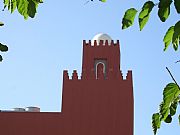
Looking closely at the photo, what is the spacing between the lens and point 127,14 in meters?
1.01

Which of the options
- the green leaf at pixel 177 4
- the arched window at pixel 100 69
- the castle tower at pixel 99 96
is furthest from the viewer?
the arched window at pixel 100 69

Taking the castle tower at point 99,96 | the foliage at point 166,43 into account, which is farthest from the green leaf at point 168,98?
the castle tower at point 99,96

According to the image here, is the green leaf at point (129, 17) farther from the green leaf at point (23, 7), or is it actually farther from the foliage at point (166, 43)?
the green leaf at point (23, 7)

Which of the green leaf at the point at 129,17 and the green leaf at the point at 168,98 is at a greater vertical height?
the green leaf at the point at 129,17

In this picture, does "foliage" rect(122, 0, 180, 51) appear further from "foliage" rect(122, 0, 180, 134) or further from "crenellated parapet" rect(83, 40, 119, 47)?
"crenellated parapet" rect(83, 40, 119, 47)

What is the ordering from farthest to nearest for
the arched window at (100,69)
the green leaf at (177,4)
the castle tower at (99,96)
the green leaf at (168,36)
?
1. the arched window at (100,69)
2. the castle tower at (99,96)
3. the green leaf at (168,36)
4. the green leaf at (177,4)

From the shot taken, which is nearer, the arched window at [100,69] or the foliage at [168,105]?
the foliage at [168,105]

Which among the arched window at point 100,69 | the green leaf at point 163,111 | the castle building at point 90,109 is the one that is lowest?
the green leaf at point 163,111

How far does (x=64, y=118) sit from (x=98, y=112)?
3.72 feet

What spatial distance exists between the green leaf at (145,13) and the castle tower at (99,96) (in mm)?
14260

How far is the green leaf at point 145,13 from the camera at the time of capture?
0.99 m

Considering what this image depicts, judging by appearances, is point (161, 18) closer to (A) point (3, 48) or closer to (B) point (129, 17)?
(B) point (129, 17)

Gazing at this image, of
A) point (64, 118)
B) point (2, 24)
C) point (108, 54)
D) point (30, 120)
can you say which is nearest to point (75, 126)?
point (64, 118)

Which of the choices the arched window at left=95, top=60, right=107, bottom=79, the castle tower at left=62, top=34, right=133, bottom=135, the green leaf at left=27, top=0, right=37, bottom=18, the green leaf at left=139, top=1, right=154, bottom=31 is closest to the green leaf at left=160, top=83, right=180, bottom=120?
the green leaf at left=139, top=1, right=154, bottom=31
